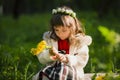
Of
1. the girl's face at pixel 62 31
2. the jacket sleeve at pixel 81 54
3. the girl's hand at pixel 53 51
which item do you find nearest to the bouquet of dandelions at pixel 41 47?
the girl's hand at pixel 53 51

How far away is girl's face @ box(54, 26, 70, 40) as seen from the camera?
14.8 ft

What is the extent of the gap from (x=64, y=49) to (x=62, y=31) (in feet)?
0.67

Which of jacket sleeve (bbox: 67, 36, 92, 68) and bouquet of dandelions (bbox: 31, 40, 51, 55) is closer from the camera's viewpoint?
bouquet of dandelions (bbox: 31, 40, 51, 55)

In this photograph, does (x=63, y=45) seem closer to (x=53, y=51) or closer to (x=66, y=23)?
(x=66, y=23)

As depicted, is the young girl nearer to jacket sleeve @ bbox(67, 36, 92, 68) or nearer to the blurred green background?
jacket sleeve @ bbox(67, 36, 92, 68)

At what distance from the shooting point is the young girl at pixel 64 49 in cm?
449

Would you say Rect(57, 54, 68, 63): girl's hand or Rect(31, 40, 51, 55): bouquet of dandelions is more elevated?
Rect(31, 40, 51, 55): bouquet of dandelions

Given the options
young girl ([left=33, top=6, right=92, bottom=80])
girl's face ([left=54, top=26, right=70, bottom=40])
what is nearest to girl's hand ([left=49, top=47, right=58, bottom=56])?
young girl ([left=33, top=6, right=92, bottom=80])

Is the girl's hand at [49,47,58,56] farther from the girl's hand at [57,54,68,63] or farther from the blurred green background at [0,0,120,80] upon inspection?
the blurred green background at [0,0,120,80]

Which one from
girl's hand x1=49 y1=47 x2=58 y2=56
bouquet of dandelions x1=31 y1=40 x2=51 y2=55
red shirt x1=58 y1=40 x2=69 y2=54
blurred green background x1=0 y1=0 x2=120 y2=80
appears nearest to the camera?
blurred green background x1=0 y1=0 x2=120 y2=80

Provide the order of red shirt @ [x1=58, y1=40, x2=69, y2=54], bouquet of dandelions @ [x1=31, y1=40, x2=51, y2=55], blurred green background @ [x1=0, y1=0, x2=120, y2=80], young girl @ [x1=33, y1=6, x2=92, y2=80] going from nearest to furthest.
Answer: blurred green background @ [x1=0, y1=0, x2=120, y2=80]
bouquet of dandelions @ [x1=31, y1=40, x2=51, y2=55]
young girl @ [x1=33, y1=6, x2=92, y2=80]
red shirt @ [x1=58, y1=40, x2=69, y2=54]

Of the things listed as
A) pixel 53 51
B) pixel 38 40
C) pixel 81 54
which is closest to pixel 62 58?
pixel 53 51

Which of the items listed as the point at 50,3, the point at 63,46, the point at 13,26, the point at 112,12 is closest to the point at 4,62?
the point at 63,46

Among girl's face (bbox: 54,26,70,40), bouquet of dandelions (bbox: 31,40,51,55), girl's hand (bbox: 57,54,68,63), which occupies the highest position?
girl's face (bbox: 54,26,70,40)
